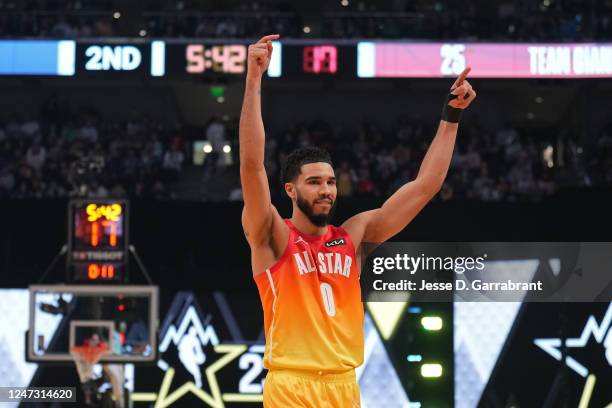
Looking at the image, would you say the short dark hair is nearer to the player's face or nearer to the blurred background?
the player's face

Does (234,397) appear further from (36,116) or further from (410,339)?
(36,116)

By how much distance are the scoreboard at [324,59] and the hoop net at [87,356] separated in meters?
6.86

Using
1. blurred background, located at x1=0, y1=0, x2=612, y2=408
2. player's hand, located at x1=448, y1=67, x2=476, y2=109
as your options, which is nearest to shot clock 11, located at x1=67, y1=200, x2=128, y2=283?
blurred background, located at x1=0, y1=0, x2=612, y2=408

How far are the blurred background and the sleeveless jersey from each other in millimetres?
6300

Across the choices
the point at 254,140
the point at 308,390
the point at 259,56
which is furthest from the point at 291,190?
the point at 308,390

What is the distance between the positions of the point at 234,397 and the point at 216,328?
974mm

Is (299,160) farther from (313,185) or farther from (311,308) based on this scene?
(311,308)

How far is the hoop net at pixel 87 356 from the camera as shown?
11.4 m

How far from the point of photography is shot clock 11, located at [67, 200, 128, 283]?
10.6 m

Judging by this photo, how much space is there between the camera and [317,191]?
4500mm

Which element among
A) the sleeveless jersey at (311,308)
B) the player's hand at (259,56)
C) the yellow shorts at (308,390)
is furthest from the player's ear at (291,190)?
the yellow shorts at (308,390)

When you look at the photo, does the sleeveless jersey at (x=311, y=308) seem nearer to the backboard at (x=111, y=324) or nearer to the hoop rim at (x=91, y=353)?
the backboard at (x=111, y=324)

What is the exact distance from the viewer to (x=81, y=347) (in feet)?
37.5

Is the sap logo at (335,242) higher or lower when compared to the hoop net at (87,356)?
higher
